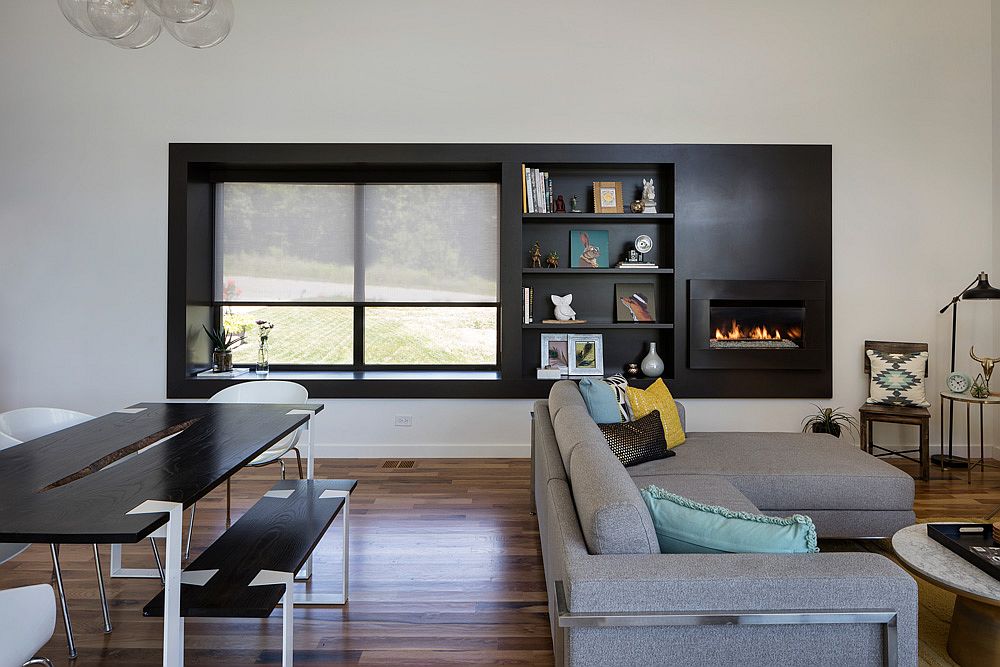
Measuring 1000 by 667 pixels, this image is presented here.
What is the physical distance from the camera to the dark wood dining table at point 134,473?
1.55 metres

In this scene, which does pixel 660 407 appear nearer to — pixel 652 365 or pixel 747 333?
pixel 652 365

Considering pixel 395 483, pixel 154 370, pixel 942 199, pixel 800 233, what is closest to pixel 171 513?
pixel 395 483

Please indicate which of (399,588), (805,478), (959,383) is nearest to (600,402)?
(805,478)

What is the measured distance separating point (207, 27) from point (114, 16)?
1.01ft

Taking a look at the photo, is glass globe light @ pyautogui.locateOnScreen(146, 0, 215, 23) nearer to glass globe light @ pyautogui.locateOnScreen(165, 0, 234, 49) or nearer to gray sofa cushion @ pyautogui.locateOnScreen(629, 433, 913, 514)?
glass globe light @ pyautogui.locateOnScreen(165, 0, 234, 49)

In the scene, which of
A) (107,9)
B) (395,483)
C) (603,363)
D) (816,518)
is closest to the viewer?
(107,9)

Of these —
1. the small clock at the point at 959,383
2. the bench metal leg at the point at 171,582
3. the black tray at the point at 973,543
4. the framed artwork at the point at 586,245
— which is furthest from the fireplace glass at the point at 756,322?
the bench metal leg at the point at 171,582

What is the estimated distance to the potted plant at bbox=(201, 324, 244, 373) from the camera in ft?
17.3

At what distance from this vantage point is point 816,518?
311 centimetres

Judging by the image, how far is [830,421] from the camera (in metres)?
4.86

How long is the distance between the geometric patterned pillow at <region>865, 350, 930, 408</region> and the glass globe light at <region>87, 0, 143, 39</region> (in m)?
5.02

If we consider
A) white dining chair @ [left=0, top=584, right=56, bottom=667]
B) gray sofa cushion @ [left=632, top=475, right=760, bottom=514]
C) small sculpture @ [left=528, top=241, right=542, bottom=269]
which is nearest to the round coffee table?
gray sofa cushion @ [left=632, top=475, right=760, bottom=514]

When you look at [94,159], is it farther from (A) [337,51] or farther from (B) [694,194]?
(B) [694,194]

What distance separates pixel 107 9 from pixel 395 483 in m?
3.07
